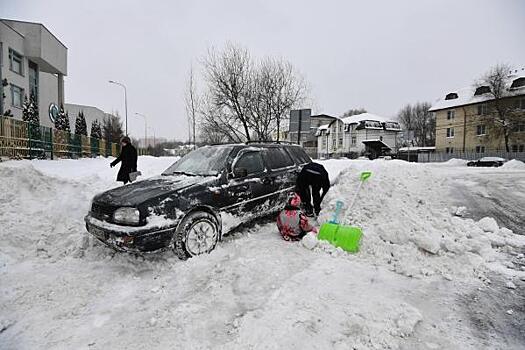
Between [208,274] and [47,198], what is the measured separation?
452 centimetres

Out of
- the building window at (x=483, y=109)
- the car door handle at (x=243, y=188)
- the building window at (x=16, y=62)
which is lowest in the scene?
the car door handle at (x=243, y=188)

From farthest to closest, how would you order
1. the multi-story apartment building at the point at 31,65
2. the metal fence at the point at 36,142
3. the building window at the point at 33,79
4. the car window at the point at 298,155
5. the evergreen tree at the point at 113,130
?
the evergreen tree at the point at 113,130
the building window at the point at 33,79
the multi-story apartment building at the point at 31,65
the metal fence at the point at 36,142
the car window at the point at 298,155

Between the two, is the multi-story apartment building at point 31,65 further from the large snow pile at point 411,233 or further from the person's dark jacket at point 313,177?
the large snow pile at point 411,233

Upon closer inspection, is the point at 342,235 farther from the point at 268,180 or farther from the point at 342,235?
the point at 268,180

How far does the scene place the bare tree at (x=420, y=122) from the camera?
67.8m

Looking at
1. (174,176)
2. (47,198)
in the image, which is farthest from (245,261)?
(47,198)

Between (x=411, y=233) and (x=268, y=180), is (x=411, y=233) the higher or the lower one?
the lower one

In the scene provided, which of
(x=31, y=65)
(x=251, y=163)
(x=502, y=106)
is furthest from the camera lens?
(x=502, y=106)

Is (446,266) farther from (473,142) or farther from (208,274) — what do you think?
(473,142)

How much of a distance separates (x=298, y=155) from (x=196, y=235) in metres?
3.52

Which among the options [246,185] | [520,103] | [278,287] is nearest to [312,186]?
[246,185]

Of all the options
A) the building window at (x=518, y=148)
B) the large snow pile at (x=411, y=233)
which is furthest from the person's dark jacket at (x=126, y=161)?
the building window at (x=518, y=148)

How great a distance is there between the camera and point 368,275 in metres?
3.70

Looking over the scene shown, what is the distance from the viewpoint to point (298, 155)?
22.9 ft
